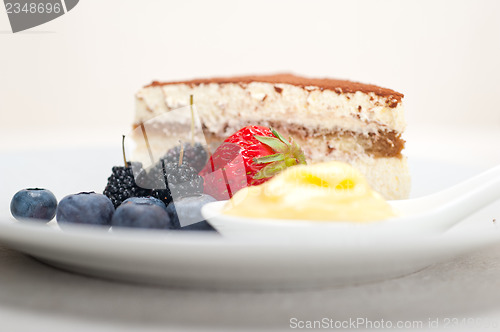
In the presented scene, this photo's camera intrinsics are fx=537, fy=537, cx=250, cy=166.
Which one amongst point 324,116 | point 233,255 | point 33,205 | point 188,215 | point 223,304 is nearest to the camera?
point 233,255

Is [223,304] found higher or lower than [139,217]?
lower

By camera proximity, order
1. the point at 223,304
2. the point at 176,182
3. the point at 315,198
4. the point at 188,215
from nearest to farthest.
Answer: the point at 223,304, the point at 315,198, the point at 188,215, the point at 176,182

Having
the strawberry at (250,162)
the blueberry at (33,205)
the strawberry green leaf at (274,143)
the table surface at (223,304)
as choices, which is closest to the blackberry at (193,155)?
the strawberry at (250,162)

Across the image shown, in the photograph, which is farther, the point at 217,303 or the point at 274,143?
the point at 274,143

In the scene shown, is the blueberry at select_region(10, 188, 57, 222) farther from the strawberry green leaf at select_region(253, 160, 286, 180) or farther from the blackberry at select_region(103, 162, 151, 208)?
the strawberry green leaf at select_region(253, 160, 286, 180)

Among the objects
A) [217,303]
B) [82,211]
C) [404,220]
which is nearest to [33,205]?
[82,211]

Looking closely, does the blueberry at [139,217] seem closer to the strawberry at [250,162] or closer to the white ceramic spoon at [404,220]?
the white ceramic spoon at [404,220]

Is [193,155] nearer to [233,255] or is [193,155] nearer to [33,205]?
[33,205]
